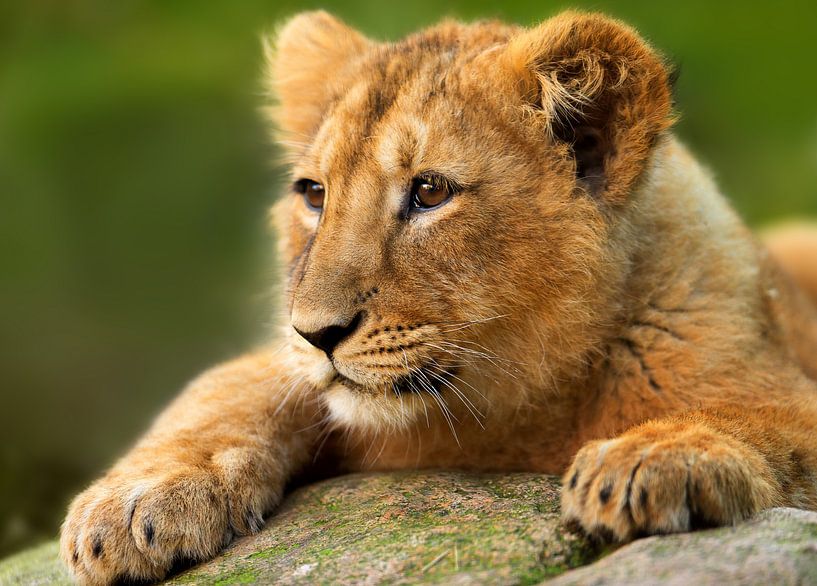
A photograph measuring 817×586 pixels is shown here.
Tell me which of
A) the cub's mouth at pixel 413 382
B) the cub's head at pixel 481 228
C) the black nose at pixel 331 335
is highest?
the cub's head at pixel 481 228

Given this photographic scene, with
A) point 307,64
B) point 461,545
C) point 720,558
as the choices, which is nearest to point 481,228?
point 461,545

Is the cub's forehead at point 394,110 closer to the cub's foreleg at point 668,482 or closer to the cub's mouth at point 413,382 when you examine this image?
the cub's mouth at point 413,382

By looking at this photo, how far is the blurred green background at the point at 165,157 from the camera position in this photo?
10508 mm

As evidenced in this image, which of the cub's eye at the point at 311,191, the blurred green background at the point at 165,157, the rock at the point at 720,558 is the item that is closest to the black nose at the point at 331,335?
the cub's eye at the point at 311,191

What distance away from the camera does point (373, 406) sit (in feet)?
12.3

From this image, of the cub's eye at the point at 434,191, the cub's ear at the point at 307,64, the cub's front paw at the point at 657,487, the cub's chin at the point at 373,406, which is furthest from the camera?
the cub's ear at the point at 307,64

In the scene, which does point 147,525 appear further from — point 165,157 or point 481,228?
point 165,157

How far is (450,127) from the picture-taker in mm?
3957

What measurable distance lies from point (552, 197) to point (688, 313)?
0.78 meters

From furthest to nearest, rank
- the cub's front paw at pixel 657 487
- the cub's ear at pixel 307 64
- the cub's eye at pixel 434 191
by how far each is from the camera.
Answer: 1. the cub's ear at pixel 307 64
2. the cub's eye at pixel 434 191
3. the cub's front paw at pixel 657 487

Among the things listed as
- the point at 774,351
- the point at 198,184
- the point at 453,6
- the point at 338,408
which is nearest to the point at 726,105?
the point at 453,6

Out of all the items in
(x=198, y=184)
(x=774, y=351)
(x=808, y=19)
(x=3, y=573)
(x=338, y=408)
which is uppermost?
(x=808, y=19)

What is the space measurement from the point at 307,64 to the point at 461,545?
9.67ft

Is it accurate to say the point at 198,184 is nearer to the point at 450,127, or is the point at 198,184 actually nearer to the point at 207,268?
the point at 207,268
